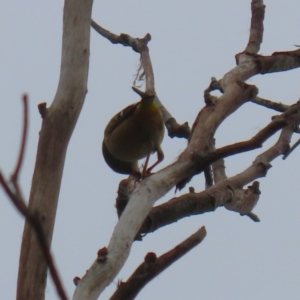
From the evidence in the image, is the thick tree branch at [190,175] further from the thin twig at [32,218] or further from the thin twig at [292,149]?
the thin twig at [32,218]

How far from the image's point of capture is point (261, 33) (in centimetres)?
346

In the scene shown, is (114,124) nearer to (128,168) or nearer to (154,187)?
(128,168)

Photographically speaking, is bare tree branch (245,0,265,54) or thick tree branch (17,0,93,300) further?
bare tree branch (245,0,265,54)

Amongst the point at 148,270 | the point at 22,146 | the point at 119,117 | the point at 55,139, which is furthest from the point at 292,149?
the point at 22,146

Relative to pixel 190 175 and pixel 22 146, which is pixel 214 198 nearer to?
pixel 190 175

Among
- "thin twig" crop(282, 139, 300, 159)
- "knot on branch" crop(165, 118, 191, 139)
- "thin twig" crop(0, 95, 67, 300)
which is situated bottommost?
"thin twig" crop(0, 95, 67, 300)

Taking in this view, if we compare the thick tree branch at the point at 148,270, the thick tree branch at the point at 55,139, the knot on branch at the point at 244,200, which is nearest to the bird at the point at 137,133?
the knot on branch at the point at 244,200

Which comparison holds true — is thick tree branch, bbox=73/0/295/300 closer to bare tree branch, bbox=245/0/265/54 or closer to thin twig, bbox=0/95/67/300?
bare tree branch, bbox=245/0/265/54

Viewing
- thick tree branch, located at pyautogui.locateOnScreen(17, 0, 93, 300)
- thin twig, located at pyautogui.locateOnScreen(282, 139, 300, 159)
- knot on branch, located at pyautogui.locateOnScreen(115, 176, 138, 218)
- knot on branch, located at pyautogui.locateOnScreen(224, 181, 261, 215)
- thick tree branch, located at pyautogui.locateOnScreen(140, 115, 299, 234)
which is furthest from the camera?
thin twig, located at pyautogui.locateOnScreen(282, 139, 300, 159)

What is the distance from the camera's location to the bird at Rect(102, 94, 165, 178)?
3.50 meters

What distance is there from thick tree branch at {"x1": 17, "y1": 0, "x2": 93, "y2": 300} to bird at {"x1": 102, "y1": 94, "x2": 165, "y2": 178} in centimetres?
138

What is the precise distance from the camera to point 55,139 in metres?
1.66

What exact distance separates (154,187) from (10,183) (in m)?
1.37

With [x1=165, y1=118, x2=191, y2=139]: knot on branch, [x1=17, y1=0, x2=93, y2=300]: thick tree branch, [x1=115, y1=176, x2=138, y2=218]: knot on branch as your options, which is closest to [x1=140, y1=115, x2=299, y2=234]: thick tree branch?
[x1=115, y1=176, x2=138, y2=218]: knot on branch
